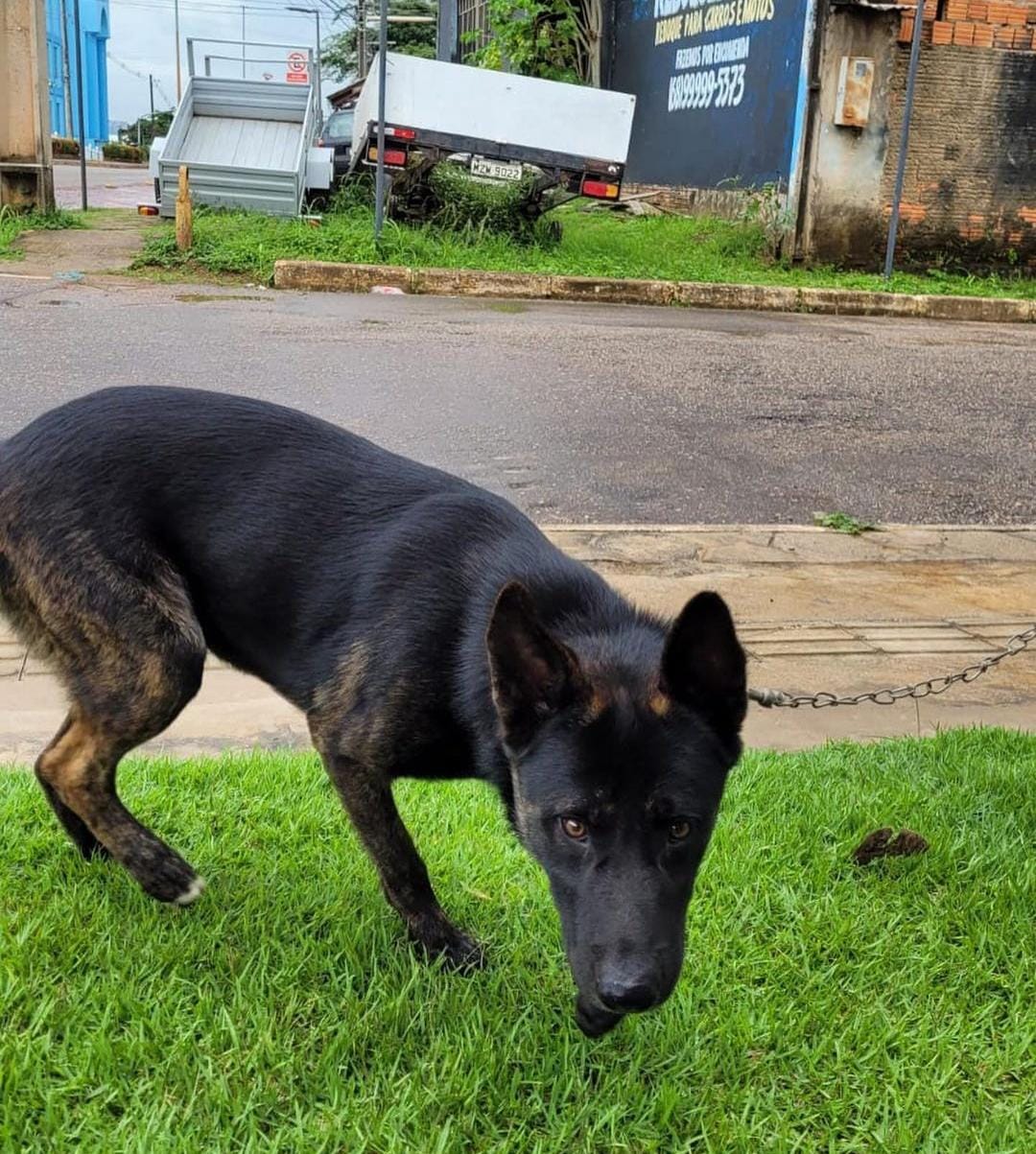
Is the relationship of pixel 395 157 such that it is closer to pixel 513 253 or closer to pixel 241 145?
pixel 513 253

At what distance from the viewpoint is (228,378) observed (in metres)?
8.45

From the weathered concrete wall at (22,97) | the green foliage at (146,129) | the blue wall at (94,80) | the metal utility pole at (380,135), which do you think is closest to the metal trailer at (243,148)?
the weathered concrete wall at (22,97)

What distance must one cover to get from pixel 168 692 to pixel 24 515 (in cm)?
53

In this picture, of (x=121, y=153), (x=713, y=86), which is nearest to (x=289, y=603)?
(x=713, y=86)

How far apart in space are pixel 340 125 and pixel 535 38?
166 inches

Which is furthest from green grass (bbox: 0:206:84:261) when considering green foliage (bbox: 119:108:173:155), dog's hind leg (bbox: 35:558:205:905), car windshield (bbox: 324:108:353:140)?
green foliage (bbox: 119:108:173:155)

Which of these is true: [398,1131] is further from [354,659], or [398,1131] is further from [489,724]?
[354,659]

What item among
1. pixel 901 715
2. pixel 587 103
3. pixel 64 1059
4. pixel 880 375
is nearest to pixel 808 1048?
pixel 64 1059

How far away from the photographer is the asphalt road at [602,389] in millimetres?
6824

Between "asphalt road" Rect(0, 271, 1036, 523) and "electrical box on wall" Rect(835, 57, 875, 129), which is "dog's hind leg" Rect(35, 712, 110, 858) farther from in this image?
"electrical box on wall" Rect(835, 57, 875, 129)

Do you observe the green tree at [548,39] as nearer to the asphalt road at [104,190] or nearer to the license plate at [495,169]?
the asphalt road at [104,190]

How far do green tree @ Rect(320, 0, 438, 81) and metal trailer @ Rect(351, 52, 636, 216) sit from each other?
24585 millimetres

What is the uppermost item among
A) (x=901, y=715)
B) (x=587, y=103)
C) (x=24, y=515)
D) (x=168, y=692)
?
(x=587, y=103)

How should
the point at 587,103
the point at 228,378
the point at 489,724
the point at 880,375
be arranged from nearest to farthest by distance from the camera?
the point at 489,724 < the point at 228,378 < the point at 880,375 < the point at 587,103
